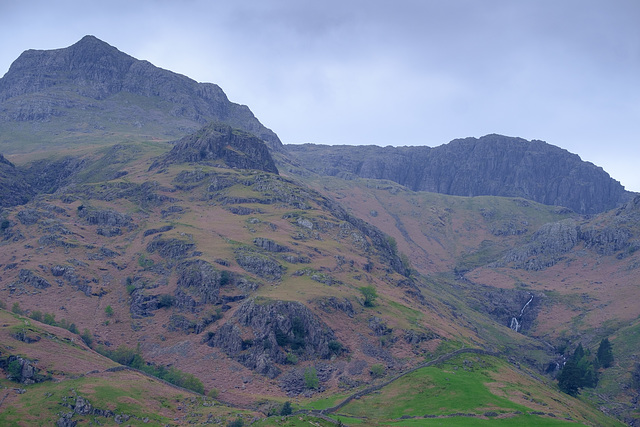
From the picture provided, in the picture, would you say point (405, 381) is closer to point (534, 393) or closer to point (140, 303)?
point (534, 393)

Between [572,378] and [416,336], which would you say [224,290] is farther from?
[572,378]

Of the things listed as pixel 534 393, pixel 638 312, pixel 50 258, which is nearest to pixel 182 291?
pixel 50 258

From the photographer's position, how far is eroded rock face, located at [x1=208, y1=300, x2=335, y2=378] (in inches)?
4926

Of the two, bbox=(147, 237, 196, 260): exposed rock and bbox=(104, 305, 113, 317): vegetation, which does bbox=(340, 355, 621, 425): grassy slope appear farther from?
bbox=(147, 237, 196, 260): exposed rock

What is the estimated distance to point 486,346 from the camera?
166 meters

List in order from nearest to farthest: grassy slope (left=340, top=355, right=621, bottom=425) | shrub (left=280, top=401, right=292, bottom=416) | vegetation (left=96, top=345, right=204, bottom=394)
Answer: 1. shrub (left=280, top=401, right=292, bottom=416)
2. grassy slope (left=340, top=355, right=621, bottom=425)
3. vegetation (left=96, top=345, right=204, bottom=394)

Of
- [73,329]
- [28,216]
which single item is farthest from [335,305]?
[28,216]

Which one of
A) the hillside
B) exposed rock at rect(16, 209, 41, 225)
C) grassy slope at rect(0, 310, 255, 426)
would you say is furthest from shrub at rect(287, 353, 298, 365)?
exposed rock at rect(16, 209, 41, 225)

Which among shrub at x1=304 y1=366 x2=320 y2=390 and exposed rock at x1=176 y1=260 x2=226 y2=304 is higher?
exposed rock at x1=176 y1=260 x2=226 y2=304

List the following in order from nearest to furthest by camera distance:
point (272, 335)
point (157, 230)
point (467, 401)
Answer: point (467, 401)
point (272, 335)
point (157, 230)

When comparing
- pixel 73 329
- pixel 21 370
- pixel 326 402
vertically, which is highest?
pixel 21 370

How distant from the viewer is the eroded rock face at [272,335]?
125m

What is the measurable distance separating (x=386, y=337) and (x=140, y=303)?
61516 mm

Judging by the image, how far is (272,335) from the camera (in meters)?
128
